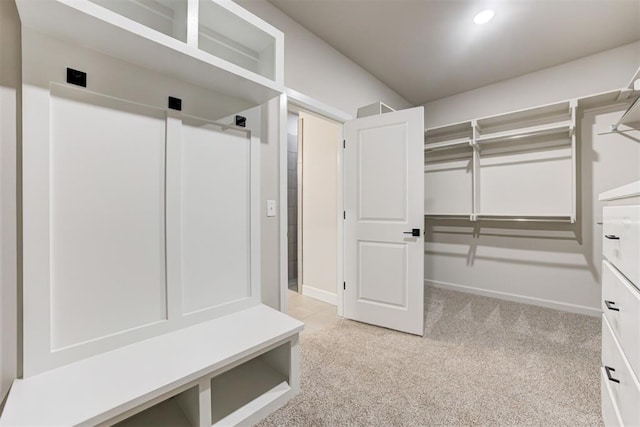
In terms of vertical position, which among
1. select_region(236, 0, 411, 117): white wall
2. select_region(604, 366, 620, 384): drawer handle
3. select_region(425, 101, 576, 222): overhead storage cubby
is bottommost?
select_region(604, 366, 620, 384): drawer handle

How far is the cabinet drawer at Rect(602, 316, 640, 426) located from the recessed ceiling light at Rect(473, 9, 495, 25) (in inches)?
85.8

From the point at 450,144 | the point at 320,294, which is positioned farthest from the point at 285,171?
the point at 450,144

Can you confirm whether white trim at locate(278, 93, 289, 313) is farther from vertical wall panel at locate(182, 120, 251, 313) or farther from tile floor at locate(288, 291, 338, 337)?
tile floor at locate(288, 291, 338, 337)

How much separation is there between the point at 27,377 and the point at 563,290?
4.11 metres

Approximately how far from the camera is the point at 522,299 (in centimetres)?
302

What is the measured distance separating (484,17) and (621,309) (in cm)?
220

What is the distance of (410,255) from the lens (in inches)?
90.6

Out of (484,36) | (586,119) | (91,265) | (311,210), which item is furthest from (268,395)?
(586,119)

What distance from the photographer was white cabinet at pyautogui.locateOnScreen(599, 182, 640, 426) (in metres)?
0.85

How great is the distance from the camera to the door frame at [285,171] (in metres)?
1.92

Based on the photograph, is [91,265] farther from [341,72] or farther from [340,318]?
[341,72]

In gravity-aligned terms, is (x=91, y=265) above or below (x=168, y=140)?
below

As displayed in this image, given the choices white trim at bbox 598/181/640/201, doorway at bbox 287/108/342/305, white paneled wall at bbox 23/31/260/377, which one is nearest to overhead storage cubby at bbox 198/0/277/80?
white paneled wall at bbox 23/31/260/377

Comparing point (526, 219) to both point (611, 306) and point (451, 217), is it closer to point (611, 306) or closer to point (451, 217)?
point (451, 217)
